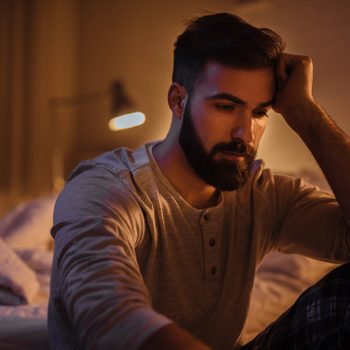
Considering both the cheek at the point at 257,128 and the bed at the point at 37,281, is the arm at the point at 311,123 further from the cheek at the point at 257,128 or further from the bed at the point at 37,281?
the bed at the point at 37,281

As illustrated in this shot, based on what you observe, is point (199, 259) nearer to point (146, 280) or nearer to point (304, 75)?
point (146, 280)

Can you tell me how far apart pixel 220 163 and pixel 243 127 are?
9 cm

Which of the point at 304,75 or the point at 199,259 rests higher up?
the point at 304,75

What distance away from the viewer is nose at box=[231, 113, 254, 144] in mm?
994

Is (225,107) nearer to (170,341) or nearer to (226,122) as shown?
(226,122)

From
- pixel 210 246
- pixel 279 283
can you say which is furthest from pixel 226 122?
pixel 279 283

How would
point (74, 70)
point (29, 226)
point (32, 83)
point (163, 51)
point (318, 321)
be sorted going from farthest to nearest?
1. point (74, 70)
2. point (32, 83)
3. point (163, 51)
4. point (29, 226)
5. point (318, 321)

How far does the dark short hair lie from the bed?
602mm

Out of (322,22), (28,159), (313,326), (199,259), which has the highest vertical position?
(322,22)

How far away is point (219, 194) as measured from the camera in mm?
1087

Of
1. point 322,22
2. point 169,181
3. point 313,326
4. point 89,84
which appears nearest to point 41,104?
point 89,84

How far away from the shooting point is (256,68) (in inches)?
39.0

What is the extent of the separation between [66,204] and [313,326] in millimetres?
516

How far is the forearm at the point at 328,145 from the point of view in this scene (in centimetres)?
100
